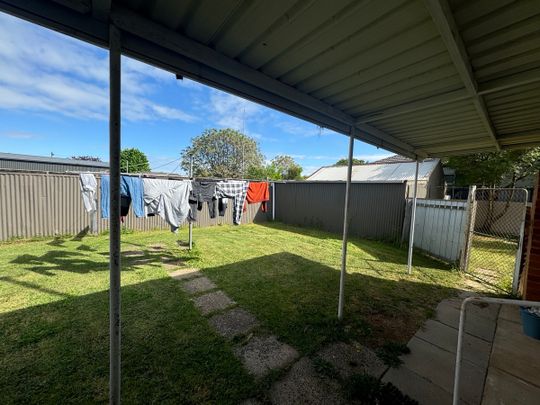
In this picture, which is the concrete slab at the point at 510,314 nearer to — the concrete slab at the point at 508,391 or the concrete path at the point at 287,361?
the concrete slab at the point at 508,391

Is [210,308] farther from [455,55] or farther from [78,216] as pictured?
[78,216]

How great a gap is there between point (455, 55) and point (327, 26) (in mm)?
876

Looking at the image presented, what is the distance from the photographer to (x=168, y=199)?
504cm

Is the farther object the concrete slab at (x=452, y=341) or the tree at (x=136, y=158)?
the tree at (x=136, y=158)

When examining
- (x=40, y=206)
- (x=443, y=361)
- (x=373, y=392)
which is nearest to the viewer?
(x=373, y=392)

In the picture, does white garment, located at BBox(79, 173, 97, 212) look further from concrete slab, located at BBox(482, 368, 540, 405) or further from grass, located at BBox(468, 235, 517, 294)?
grass, located at BBox(468, 235, 517, 294)

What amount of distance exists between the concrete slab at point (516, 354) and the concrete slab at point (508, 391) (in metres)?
0.11

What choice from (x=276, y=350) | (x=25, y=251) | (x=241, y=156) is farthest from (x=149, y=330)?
(x=241, y=156)

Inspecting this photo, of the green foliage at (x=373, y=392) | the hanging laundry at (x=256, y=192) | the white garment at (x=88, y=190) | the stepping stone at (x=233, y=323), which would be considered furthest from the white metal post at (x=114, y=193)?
the white garment at (x=88, y=190)

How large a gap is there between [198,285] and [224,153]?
24.4 meters

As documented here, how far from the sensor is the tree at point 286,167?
33.3 metres

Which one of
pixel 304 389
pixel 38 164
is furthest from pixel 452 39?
pixel 38 164

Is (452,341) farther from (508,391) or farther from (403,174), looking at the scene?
(403,174)

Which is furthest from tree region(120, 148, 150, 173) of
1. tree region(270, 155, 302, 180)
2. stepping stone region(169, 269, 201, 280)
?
stepping stone region(169, 269, 201, 280)
